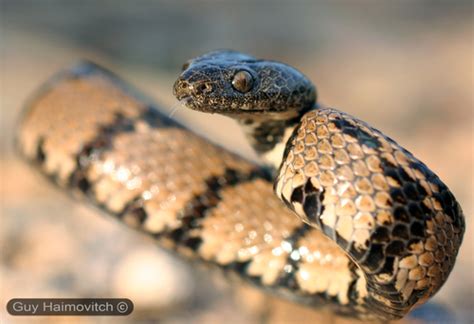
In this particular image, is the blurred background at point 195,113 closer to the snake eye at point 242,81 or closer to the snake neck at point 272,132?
the snake neck at point 272,132

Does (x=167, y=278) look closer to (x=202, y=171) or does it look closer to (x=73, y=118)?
(x=202, y=171)

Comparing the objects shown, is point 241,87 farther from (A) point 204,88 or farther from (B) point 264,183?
(B) point 264,183

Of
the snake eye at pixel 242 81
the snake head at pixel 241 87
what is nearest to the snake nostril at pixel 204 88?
the snake head at pixel 241 87

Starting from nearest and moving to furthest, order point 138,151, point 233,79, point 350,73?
point 233,79 < point 138,151 < point 350,73

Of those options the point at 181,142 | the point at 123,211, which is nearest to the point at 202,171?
the point at 181,142

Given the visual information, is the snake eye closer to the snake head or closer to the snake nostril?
the snake head

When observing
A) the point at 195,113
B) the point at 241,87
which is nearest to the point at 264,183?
the point at 241,87
